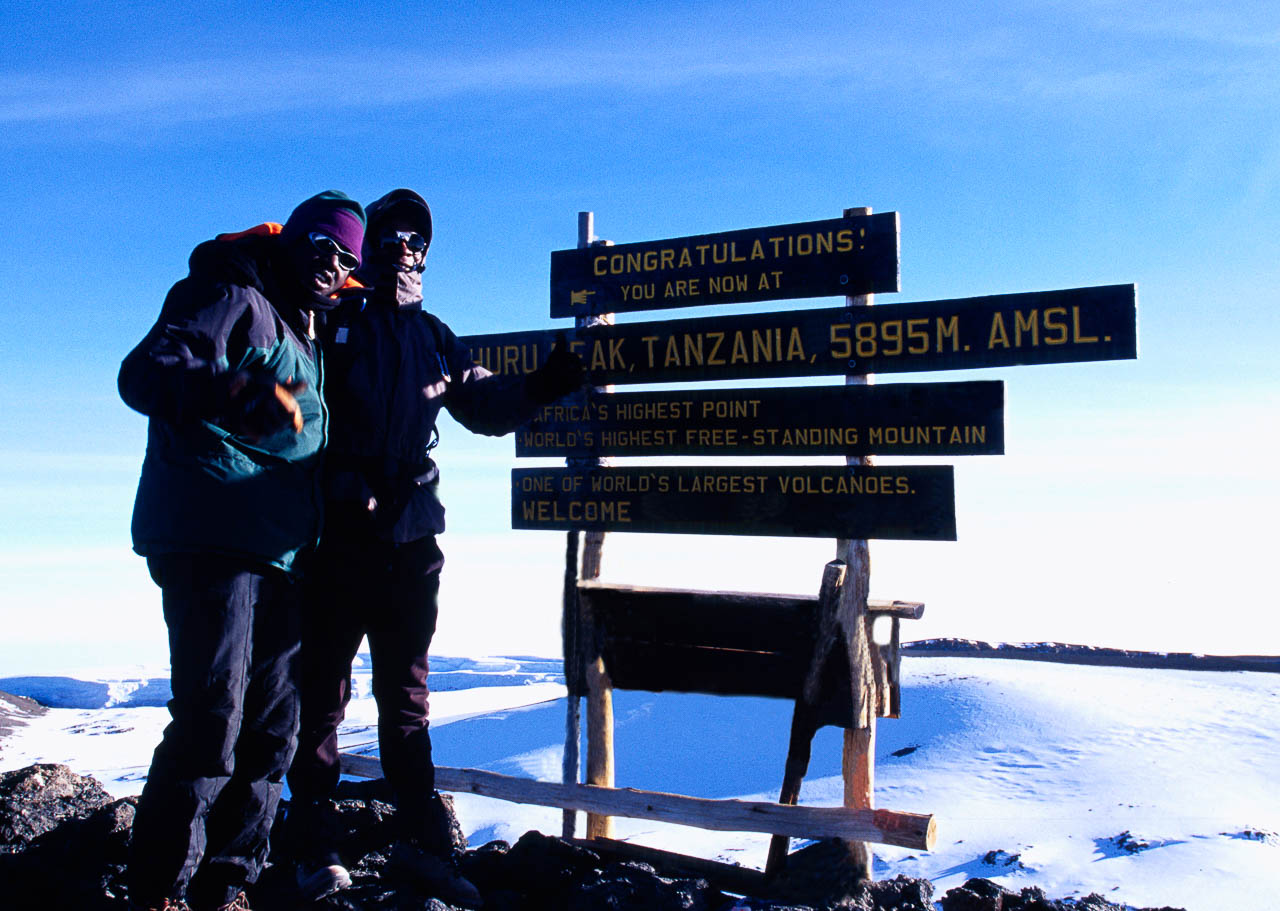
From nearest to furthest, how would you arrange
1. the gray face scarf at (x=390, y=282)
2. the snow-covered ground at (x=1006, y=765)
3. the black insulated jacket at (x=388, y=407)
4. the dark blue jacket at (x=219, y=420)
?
the dark blue jacket at (x=219, y=420) < the black insulated jacket at (x=388, y=407) < the gray face scarf at (x=390, y=282) < the snow-covered ground at (x=1006, y=765)

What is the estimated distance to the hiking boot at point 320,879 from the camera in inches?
165

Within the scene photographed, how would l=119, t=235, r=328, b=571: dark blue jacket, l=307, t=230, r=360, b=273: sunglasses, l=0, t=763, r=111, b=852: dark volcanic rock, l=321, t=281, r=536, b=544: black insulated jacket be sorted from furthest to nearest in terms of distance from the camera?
l=0, t=763, r=111, b=852: dark volcanic rock
l=321, t=281, r=536, b=544: black insulated jacket
l=307, t=230, r=360, b=273: sunglasses
l=119, t=235, r=328, b=571: dark blue jacket

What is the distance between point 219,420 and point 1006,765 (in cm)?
895

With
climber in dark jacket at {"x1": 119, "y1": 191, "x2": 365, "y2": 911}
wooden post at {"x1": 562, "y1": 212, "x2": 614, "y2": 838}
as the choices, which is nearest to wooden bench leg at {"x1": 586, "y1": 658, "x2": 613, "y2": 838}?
wooden post at {"x1": 562, "y1": 212, "x2": 614, "y2": 838}

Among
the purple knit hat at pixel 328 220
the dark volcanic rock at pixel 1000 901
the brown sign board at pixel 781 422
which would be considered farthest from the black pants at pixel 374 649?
the dark volcanic rock at pixel 1000 901

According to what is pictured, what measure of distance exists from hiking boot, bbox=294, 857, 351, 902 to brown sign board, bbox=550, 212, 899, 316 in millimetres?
3547

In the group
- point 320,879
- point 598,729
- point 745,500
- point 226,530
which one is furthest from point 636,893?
point 226,530

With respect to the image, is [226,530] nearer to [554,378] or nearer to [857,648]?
[554,378]

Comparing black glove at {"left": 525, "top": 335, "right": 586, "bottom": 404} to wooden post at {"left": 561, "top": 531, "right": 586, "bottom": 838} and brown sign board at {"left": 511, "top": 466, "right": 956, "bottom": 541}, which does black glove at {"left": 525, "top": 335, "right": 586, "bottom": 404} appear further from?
wooden post at {"left": 561, "top": 531, "right": 586, "bottom": 838}

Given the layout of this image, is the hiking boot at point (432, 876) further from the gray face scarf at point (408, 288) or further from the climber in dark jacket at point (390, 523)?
the gray face scarf at point (408, 288)

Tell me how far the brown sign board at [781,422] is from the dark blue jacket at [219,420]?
2.70 m

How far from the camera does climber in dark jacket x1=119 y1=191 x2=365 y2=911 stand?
3096 mm

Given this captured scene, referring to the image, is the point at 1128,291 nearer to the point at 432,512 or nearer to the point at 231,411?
the point at 432,512

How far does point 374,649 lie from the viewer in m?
4.31
